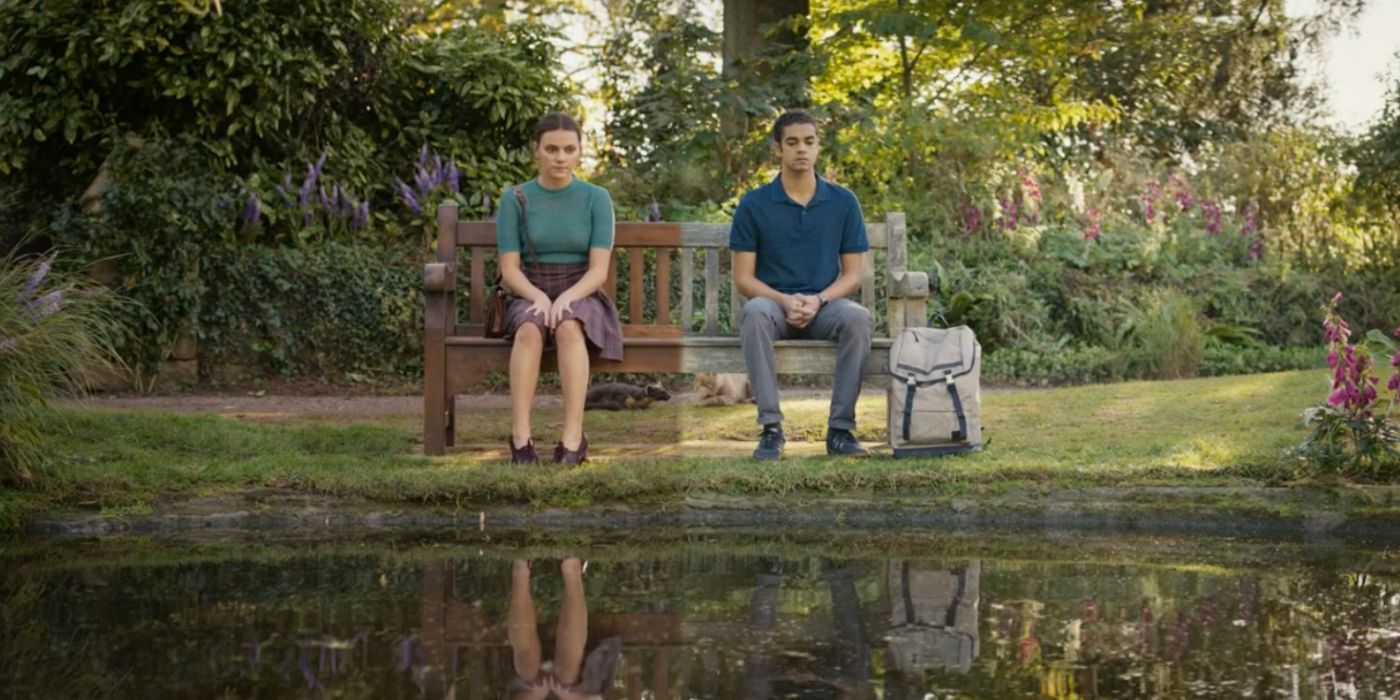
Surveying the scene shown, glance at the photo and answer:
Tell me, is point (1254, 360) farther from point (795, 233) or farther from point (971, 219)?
point (795, 233)

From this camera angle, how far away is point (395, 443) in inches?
276

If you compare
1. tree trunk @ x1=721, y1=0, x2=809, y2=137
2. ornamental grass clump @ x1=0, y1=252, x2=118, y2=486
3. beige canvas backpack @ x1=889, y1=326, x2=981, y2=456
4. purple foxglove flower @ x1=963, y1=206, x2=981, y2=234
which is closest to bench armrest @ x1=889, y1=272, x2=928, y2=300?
beige canvas backpack @ x1=889, y1=326, x2=981, y2=456

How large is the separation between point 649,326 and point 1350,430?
295cm

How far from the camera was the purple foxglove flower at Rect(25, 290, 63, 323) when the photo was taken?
5914 millimetres

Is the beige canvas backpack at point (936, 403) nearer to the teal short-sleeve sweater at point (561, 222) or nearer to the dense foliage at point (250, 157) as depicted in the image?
the teal short-sleeve sweater at point (561, 222)

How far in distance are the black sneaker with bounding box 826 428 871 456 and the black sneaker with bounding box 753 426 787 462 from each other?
22 centimetres

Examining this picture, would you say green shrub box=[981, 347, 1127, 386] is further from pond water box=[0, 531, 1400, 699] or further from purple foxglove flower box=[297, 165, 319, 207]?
pond water box=[0, 531, 1400, 699]

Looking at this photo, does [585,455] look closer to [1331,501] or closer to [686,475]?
[686,475]

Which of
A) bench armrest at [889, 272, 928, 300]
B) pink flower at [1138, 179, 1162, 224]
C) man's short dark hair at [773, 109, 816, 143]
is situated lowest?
bench armrest at [889, 272, 928, 300]

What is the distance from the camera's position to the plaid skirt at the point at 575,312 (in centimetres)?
646

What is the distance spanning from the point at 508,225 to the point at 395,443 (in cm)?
110

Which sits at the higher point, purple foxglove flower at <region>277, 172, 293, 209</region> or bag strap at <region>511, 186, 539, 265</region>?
purple foxglove flower at <region>277, 172, 293, 209</region>

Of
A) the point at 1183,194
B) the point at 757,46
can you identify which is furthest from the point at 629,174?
the point at 1183,194

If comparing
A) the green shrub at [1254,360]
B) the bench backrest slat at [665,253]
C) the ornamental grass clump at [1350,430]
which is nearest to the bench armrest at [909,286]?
the bench backrest slat at [665,253]
